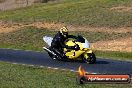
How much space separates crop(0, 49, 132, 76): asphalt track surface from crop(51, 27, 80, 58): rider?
0.64 metres

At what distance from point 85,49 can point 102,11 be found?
2371 cm

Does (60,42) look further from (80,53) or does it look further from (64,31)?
(80,53)

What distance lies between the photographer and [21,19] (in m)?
47.9

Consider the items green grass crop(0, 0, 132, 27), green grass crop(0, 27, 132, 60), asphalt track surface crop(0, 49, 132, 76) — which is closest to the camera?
asphalt track surface crop(0, 49, 132, 76)

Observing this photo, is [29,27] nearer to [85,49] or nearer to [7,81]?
[85,49]

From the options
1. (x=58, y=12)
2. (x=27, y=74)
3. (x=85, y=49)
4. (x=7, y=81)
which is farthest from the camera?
(x=58, y=12)

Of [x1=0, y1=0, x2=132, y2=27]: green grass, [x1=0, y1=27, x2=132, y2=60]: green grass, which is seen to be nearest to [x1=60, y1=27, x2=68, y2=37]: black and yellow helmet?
[x1=0, y1=27, x2=132, y2=60]: green grass

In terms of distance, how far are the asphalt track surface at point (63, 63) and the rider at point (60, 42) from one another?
25.4 inches

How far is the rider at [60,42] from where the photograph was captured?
25125 millimetres

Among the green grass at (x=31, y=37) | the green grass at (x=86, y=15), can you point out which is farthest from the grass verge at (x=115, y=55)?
the green grass at (x=86, y=15)

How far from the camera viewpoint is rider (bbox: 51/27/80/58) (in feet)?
82.4

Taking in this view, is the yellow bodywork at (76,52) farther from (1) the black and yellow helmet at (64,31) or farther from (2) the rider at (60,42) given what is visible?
(1) the black and yellow helmet at (64,31)

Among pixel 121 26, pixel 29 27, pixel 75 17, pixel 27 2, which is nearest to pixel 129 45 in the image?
pixel 121 26

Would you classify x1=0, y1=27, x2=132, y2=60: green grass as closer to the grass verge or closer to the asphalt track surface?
the asphalt track surface
